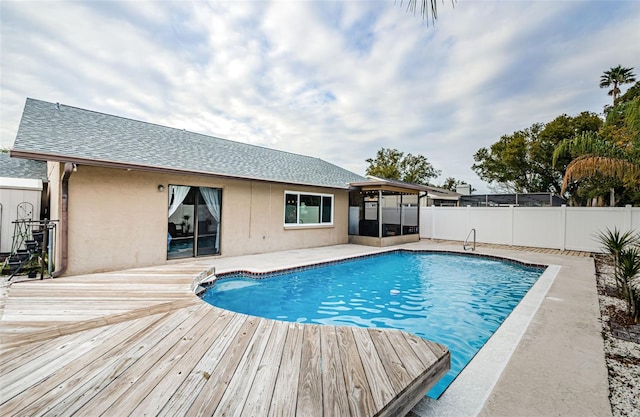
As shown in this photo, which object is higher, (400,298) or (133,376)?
(133,376)

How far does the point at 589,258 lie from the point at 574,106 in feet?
30.0

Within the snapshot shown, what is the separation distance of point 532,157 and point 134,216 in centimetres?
2419

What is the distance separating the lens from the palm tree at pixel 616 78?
22.2m

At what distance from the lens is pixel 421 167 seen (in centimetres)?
3434

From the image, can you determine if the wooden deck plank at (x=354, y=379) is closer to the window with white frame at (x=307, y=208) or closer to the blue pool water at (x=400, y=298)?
the blue pool water at (x=400, y=298)

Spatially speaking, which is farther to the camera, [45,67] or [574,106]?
[574,106]

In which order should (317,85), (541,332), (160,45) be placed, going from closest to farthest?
(541,332) → (160,45) → (317,85)

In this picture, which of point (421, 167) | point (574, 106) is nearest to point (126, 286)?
point (574, 106)

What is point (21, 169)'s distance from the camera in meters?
10.1

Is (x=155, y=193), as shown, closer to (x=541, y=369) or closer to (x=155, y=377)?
(x=155, y=377)

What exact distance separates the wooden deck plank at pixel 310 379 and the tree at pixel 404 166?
104ft

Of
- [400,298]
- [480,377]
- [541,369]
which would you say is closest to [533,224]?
[400,298]

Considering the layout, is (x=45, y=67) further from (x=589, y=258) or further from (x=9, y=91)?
(x=589, y=258)

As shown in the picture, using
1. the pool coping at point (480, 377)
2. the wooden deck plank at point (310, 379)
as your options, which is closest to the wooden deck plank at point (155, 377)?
the wooden deck plank at point (310, 379)
